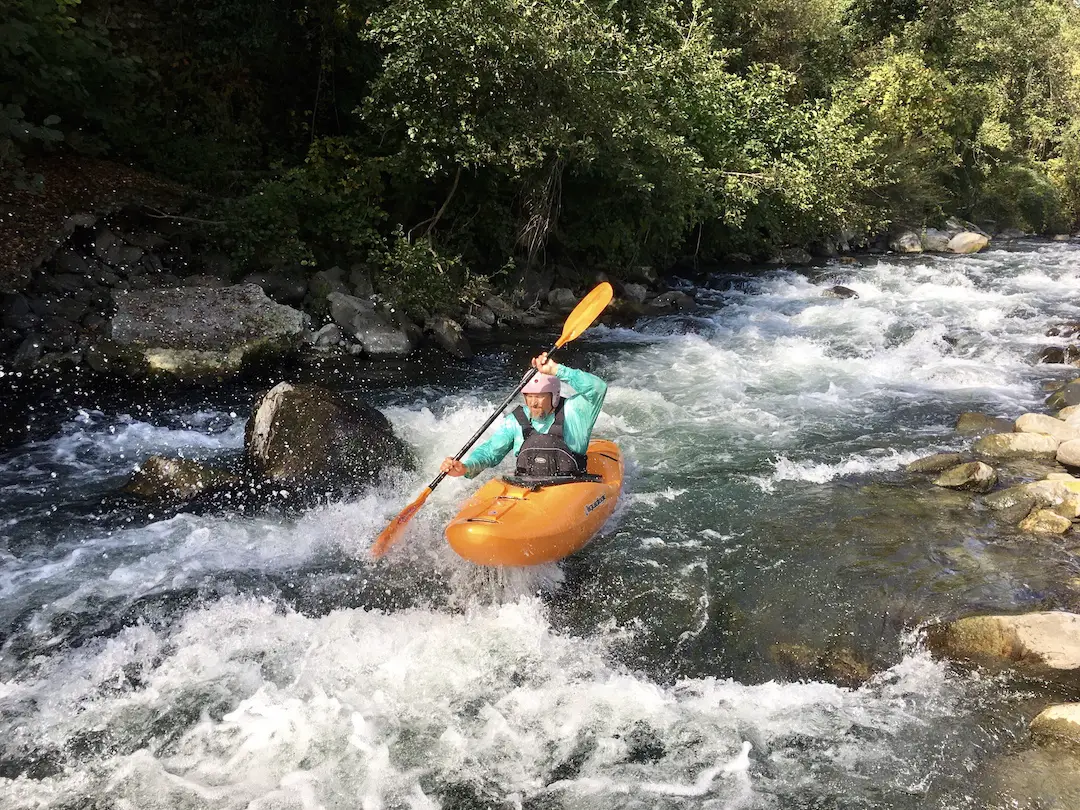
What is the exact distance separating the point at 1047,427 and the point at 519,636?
→ 447 cm

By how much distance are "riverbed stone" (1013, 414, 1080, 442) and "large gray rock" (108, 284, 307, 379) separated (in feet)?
19.8

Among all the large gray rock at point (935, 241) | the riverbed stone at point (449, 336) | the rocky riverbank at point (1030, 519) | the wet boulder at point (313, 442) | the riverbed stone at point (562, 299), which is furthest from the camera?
the large gray rock at point (935, 241)

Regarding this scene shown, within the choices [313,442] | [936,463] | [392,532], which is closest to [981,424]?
[936,463]

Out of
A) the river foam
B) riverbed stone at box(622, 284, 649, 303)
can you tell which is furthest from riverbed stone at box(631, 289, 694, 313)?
the river foam

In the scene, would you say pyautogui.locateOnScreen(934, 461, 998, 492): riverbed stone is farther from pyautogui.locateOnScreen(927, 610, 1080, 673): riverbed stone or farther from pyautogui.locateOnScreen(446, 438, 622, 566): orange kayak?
pyautogui.locateOnScreen(446, 438, 622, 566): orange kayak

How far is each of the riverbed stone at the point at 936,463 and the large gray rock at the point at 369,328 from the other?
4.62 m

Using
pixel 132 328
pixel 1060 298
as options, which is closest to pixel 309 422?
pixel 132 328

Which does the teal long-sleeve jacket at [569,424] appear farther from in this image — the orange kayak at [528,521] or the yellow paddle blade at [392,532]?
the yellow paddle blade at [392,532]

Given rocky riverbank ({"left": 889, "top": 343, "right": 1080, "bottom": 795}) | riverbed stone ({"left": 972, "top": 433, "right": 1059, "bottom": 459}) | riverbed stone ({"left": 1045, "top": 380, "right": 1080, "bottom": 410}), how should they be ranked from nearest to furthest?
1. rocky riverbank ({"left": 889, "top": 343, "right": 1080, "bottom": 795})
2. riverbed stone ({"left": 972, "top": 433, "right": 1059, "bottom": 459})
3. riverbed stone ({"left": 1045, "top": 380, "right": 1080, "bottom": 410})

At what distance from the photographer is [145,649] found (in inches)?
131

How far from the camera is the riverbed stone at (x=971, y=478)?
4.89 metres

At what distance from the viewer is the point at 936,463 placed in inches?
206

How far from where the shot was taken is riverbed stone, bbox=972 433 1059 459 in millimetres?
5395

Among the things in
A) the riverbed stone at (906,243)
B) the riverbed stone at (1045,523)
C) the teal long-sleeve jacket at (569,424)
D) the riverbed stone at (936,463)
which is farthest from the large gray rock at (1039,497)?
the riverbed stone at (906,243)
